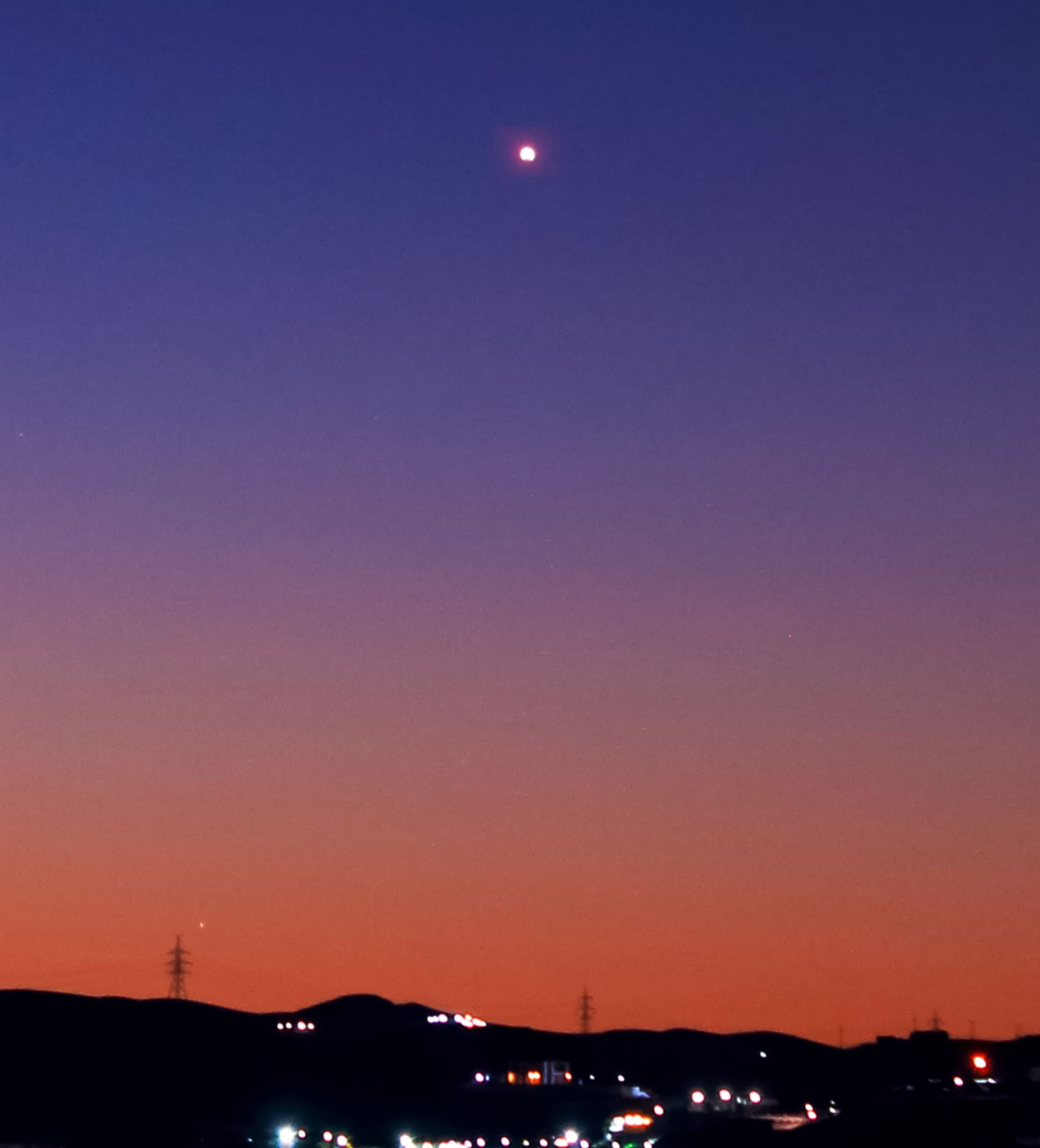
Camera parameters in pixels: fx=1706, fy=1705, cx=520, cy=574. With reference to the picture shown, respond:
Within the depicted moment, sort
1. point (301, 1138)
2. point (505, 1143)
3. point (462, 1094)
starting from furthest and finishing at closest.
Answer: point (462, 1094) → point (301, 1138) → point (505, 1143)

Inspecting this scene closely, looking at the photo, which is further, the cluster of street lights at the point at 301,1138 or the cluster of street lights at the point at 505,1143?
the cluster of street lights at the point at 505,1143

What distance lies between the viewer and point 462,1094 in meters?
124

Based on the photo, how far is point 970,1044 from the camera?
15412cm

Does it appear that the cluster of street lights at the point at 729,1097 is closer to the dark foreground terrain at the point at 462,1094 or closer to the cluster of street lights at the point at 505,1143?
the dark foreground terrain at the point at 462,1094

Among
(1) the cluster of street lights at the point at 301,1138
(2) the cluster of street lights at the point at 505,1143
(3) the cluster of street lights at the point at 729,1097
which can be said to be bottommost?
(2) the cluster of street lights at the point at 505,1143

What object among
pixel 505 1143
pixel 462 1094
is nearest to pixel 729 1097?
pixel 462 1094

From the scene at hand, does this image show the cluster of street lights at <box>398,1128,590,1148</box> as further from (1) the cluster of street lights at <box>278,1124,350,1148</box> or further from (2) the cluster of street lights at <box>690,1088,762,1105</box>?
(2) the cluster of street lights at <box>690,1088,762,1105</box>

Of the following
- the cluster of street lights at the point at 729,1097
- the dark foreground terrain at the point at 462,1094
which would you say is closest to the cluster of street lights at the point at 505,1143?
the dark foreground terrain at the point at 462,1094

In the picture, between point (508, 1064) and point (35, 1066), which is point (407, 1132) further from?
point (35, 1066)

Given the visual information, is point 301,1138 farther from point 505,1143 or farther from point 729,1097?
point 729,1097

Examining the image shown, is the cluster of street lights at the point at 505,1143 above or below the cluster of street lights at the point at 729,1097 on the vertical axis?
below

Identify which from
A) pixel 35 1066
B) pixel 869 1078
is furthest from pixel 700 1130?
pixel 35 1066

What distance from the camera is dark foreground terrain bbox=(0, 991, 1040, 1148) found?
71.6 m

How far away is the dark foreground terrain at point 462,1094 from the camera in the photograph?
235 ft
